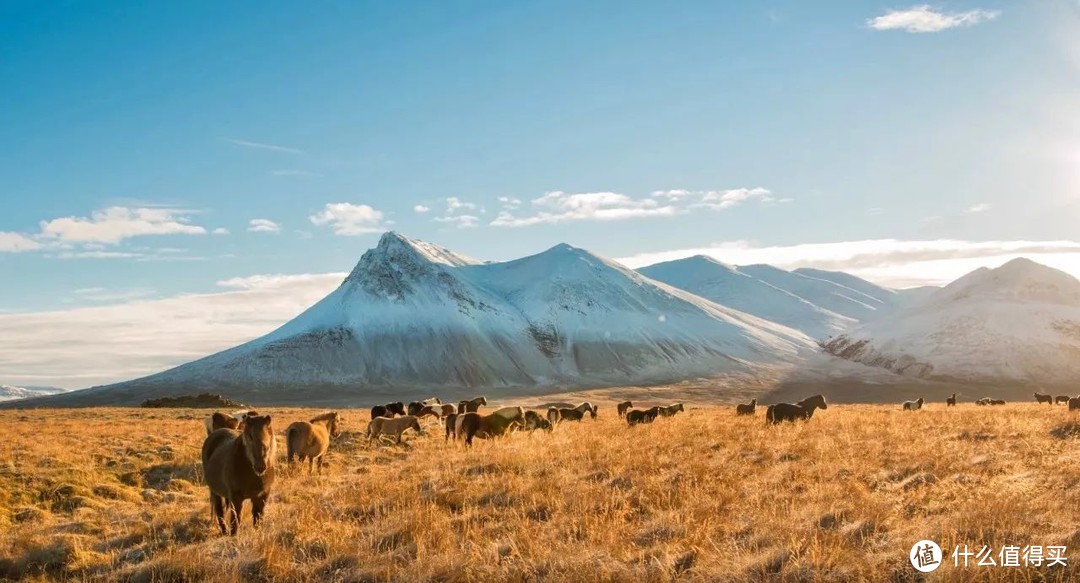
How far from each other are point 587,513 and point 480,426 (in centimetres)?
1313

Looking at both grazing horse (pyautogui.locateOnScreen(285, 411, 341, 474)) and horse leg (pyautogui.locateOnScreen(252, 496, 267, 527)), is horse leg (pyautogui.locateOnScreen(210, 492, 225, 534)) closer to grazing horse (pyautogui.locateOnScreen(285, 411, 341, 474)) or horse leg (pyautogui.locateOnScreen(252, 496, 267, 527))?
horse leg (pyautogui.locateOnScreen(252, 496, 267, 527))

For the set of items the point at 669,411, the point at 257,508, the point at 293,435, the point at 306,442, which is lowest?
the point at 669,411

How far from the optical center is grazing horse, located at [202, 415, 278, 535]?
33.5 ft

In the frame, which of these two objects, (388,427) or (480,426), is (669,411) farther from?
(388,427)

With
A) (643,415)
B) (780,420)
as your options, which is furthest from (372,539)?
(643,415)

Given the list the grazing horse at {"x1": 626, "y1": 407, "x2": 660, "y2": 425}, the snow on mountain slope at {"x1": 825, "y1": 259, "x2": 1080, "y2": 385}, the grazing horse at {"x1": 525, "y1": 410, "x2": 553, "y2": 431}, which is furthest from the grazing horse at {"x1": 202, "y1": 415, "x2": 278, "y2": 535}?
the snow on mountain slope at {"x1": 825, "y1": 259, "x2": 1080, "y2": 385}

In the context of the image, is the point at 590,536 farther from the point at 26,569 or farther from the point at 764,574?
the point at 26,569

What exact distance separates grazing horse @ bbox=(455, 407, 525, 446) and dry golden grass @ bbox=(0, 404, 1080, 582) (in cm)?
345

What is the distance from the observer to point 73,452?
21.3 metres

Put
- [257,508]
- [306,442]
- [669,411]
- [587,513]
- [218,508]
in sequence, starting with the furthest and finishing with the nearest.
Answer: [669,411]
[306,442]
[218,508]
[257,508]
[587,513]

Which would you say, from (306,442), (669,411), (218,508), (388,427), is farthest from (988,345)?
(218,508)

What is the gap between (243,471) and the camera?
34.4ft

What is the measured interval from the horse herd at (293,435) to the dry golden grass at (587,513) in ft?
1.94

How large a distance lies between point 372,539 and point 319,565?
0.90m
